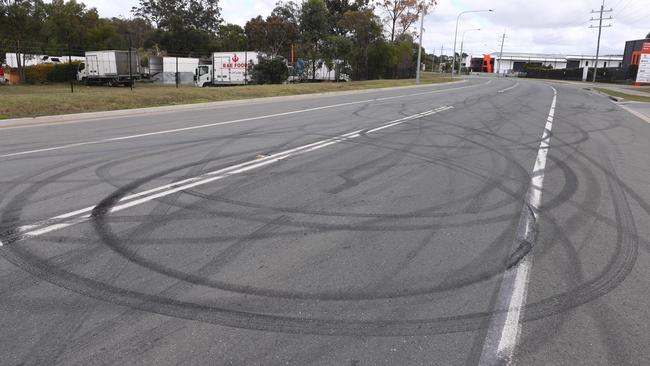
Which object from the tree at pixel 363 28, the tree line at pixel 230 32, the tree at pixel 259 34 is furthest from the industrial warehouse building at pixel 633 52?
the tree at pixel 259 34

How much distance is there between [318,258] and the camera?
4641 millimetres

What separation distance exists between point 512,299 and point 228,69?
3866 centimetres

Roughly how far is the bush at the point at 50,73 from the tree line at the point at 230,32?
1450mm

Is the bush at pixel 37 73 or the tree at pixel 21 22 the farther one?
the bush at pixel 37 73

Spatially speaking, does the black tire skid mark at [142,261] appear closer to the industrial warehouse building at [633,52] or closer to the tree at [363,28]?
the tree at [363,28]

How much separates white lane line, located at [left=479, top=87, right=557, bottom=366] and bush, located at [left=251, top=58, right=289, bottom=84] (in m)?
35.2

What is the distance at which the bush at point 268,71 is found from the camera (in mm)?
39625

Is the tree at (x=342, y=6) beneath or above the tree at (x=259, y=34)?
above

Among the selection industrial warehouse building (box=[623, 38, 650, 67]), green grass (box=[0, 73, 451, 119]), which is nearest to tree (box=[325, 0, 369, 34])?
industrial warehouse building (box=[623, 38, 650, 67])

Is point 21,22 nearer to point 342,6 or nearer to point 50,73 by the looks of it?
point 50,73

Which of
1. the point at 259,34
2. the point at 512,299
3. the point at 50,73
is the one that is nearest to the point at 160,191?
the point at 512,299

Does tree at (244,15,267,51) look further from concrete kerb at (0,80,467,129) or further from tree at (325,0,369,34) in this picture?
concrete kerb at (0,80,467,129)

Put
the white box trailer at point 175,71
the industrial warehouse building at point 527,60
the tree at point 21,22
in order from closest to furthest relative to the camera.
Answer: the tree at point 21,22 → the white box trailer at point 175,71 → the industrial warehouse building at point 527,60

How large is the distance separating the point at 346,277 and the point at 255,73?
123 ft
